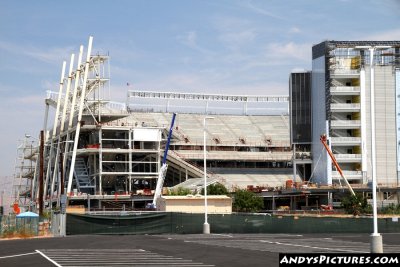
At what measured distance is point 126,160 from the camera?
13075cm

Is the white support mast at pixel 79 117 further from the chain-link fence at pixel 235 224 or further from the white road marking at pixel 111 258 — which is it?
the white road marking at pixel 111 258

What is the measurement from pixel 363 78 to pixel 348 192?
20.4 m

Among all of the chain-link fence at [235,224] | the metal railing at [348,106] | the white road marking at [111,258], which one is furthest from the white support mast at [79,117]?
the white road marking at [111,258]

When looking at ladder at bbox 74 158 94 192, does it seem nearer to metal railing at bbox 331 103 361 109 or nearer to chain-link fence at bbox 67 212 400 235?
metal railing at bbox 331 103 361 109

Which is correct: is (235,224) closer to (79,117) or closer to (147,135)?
(79,117)

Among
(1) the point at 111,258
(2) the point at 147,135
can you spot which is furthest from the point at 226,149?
(1) the point at 111,258

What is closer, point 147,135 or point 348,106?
point 348,106

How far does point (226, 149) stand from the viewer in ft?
488

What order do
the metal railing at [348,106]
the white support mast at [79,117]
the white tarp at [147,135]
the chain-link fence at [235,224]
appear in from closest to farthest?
1. the chain-link fence at [235,224]
2. the white support mast at [79,117]
3. the metal railing at [348,106]
4. the white tarp at [147,135]

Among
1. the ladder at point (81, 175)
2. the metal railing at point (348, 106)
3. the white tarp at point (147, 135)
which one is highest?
the metal railing at point (348, 106)

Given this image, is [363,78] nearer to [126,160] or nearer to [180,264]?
[126,160]

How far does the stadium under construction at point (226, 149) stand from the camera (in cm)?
12419

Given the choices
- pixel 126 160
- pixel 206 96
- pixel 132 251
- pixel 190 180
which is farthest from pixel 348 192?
pixel 132 251

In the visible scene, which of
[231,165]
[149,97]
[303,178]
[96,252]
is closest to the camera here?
[96,252]
